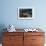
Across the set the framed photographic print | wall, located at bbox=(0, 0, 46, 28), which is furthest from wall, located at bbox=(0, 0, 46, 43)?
the framed photographic print

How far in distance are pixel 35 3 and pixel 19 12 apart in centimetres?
61

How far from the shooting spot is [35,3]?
4137 millimetres

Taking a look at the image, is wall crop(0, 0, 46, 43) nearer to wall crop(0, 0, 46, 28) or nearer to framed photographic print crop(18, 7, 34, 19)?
wall crop(0, 0, 46, 28)

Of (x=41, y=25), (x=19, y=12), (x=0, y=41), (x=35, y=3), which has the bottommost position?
(x=0, y=41)

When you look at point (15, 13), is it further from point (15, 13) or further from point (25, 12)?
point (25, 12)

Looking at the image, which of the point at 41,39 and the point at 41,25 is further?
the point at 41,25

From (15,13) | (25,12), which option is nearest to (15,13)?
(15,13)

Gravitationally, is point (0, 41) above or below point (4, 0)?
below

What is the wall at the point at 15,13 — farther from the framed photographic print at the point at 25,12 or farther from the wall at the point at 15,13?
the framed photographic print at the point at 25,12

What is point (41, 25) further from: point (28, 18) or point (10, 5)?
point (10, 5)

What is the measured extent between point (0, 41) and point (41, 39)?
135cm

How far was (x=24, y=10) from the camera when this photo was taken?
413cm

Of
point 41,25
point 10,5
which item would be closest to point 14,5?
point 10,5

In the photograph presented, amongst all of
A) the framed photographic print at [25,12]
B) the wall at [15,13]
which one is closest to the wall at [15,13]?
the wall at [15,13]
